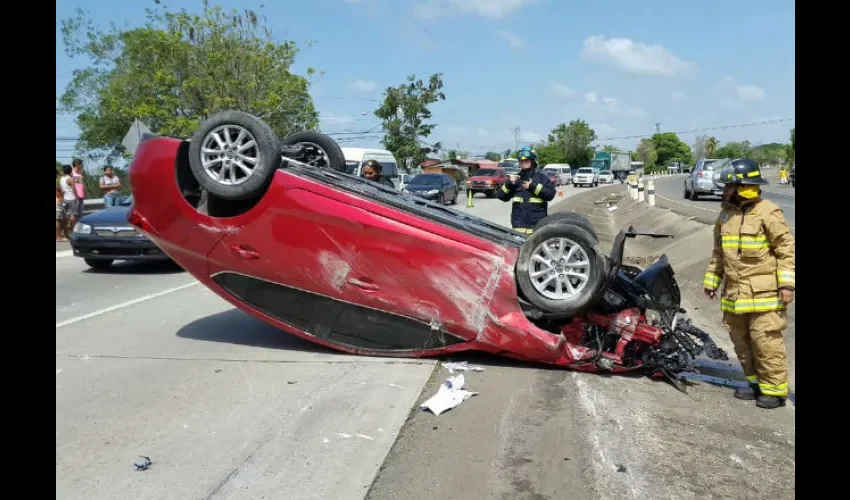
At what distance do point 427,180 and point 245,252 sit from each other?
2522 cm

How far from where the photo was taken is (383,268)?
17.6 ft

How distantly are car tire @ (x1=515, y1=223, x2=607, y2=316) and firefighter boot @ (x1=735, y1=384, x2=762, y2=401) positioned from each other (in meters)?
1.21

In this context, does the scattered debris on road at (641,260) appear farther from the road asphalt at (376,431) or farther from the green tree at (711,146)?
the green tree at (711,146)

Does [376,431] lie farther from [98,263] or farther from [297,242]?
[98,263]

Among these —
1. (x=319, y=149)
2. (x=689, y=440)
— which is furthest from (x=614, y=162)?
(x=689, y=440)

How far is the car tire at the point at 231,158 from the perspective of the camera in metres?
5.41

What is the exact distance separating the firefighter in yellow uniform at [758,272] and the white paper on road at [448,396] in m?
1.92

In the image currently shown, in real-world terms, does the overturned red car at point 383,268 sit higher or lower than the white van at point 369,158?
lower

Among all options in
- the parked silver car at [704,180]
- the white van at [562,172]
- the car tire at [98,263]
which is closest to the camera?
the car tire at [98,263]

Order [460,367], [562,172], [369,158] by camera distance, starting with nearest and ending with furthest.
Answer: [460,367] < [369,158] < [562,172]

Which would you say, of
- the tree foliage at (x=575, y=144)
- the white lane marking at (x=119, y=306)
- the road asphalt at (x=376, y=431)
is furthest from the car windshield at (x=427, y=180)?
the tree foliage at (x=575, y=144)
